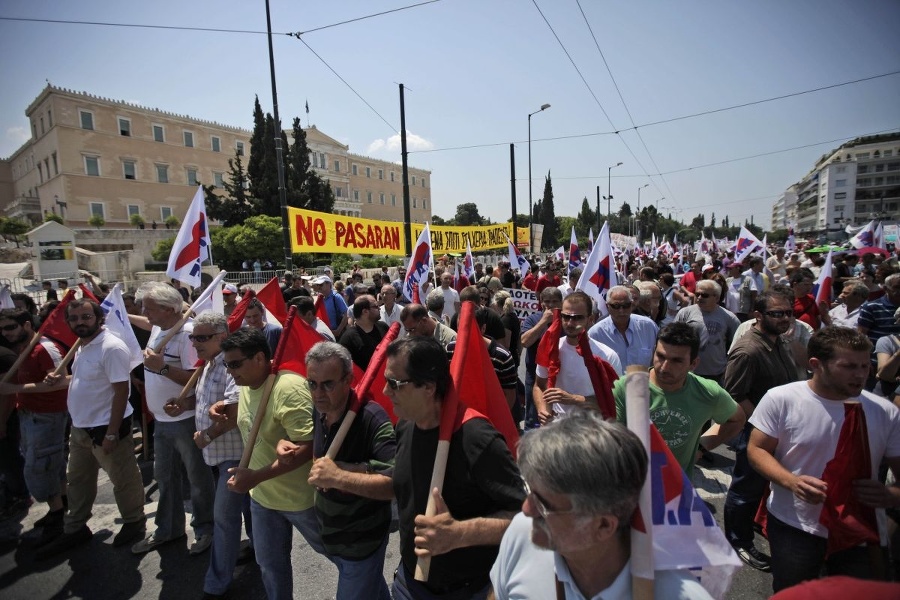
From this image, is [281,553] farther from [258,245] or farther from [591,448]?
[258,245]

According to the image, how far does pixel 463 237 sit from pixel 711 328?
11.4 metres

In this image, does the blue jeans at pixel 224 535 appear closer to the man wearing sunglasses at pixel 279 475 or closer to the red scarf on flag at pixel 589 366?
the man wearing sunglasses at pixel 279 475

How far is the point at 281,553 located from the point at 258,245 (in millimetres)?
30329


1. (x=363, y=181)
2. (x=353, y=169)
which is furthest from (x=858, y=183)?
(x=353, y=169)

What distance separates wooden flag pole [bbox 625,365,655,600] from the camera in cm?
111

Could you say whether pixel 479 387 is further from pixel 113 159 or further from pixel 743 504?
pixel 113 159

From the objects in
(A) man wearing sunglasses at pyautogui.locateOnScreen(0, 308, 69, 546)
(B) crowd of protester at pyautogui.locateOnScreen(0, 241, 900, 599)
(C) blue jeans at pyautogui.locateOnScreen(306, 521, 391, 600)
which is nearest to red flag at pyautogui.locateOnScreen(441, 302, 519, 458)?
(B) crowd of protester at pyautogui.locateOnScreen(0, 241, 900, 599)

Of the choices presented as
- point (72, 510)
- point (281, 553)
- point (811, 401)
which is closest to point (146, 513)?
point (72, 510)

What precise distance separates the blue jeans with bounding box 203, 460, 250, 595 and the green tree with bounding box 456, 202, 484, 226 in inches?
3739

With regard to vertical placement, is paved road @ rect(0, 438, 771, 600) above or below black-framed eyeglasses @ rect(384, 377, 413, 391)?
below

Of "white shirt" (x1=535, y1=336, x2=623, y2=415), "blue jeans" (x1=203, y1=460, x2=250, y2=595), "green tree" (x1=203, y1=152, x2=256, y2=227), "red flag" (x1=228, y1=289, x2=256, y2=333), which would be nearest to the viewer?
"blue jeans" (x1=203, y1=460, x2=250, y2=595)

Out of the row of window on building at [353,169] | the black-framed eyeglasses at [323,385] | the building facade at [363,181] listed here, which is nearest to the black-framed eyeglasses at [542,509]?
the black-framed eyeglasses at [323,385]

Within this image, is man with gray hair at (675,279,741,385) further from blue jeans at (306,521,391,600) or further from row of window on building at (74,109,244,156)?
row of window on building at (74,109,244,156)

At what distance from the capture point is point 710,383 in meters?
2.66
